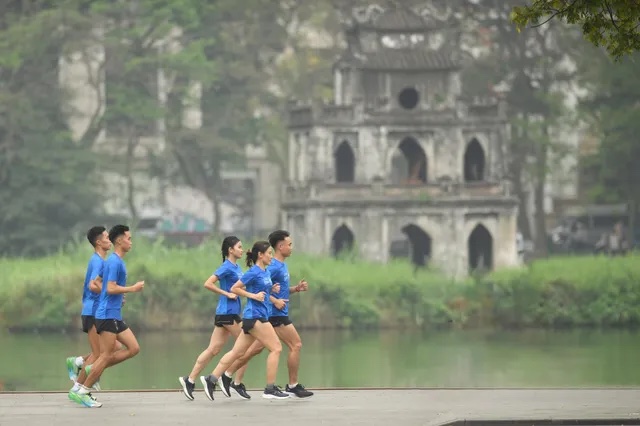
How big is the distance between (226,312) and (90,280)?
1486mm

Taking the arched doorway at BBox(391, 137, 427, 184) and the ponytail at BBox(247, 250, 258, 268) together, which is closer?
the ponytail at BBox(247, 250, 258, 268)

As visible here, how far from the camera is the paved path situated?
17.8 meters

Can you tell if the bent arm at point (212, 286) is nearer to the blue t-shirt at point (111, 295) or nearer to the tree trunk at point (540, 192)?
the blue t-shirt at point (111, 295)

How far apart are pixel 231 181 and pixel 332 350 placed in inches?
1680

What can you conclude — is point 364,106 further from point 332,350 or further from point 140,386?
point 140,386

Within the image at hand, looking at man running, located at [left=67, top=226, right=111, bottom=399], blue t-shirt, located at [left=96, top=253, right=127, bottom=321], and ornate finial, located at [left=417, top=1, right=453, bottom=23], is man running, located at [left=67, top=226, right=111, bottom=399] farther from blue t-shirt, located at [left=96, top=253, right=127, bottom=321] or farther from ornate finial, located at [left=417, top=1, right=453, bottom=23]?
ornate finial, located at [left=417, top=1, right=453, bottom=23]

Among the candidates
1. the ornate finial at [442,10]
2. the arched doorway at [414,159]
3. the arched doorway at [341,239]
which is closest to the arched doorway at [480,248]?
the arched doorway at [414,159]

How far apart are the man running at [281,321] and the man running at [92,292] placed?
1376 millimetres

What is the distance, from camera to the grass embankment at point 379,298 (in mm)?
44469

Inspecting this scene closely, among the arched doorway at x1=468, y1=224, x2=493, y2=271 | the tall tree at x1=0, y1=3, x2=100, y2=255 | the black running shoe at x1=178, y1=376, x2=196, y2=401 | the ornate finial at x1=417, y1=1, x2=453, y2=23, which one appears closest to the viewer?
the black running shoe at x1=178, y1=376, x2=196, y2=401

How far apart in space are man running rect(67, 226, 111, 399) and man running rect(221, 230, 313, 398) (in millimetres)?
1376

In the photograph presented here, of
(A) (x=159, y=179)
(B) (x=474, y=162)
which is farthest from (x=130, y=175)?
(B) (x=474, y=162)

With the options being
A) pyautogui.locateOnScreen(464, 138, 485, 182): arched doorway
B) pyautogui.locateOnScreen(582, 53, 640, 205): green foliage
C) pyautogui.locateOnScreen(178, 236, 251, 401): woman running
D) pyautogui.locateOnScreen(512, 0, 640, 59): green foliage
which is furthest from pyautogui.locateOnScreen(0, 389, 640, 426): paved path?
pyautogui.locateOnScreen(582, 53, 640, 205): green foliage

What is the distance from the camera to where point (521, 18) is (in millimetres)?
19828
